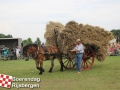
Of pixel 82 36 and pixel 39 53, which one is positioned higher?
pixel 82 36

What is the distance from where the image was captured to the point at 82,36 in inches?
494

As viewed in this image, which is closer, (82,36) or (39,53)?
(39,53)

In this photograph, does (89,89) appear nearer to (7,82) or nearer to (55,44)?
(7,82)

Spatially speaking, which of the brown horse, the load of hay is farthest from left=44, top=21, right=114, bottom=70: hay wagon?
the brown horse

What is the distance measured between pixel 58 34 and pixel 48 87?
459 cm

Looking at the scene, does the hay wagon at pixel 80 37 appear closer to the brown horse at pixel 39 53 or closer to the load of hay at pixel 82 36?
the load of hay at pixel 82 36

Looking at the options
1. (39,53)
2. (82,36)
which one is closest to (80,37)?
(82,36)

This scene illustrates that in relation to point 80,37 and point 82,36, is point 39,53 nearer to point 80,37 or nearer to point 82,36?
point 80,37

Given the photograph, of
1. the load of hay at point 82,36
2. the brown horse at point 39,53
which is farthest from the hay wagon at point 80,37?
the brown horse at point 39,53

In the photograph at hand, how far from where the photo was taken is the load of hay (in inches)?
486

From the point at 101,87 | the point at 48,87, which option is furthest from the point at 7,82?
the point at 101,87

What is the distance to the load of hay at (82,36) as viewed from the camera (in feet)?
40.5

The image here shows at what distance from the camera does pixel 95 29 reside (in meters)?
13.1

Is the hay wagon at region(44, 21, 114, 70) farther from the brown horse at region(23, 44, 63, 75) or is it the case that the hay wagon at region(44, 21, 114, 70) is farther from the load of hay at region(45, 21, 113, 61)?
the brown horse at region(23, 44, 63, 75)
